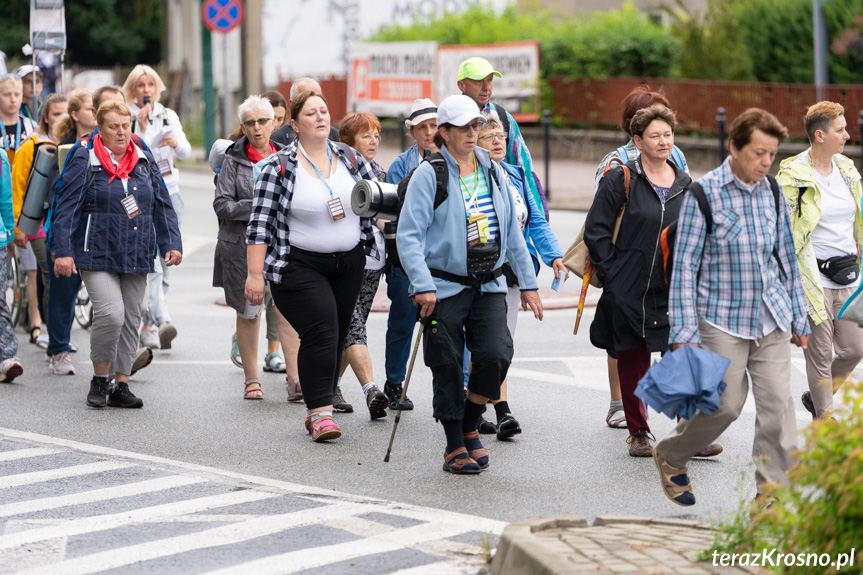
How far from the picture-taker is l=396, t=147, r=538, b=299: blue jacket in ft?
22.9

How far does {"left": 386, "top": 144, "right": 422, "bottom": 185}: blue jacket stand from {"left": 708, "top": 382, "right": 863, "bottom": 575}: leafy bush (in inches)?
181

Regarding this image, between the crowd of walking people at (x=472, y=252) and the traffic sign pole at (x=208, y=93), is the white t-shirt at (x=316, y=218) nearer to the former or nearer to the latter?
the crowd of walking people at (x=472, y=252)

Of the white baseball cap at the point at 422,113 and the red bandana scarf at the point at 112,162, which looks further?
the red bandana scarf at the point at 112,162

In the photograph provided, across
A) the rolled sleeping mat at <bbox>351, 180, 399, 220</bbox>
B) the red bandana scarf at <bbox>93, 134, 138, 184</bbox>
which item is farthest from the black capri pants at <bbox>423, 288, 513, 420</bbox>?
the red bandana scarf at <bbox>93, 134, 138, 184</bbox>

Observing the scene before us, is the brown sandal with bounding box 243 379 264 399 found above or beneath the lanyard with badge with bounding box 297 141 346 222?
beneath

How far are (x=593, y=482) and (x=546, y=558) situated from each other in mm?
1957

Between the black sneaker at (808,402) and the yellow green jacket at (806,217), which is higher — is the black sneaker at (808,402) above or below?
below

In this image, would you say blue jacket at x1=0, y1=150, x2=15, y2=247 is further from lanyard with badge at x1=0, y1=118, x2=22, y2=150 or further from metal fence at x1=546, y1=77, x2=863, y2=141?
metal fence at x1=546, y1=77, x2=863, y2=141

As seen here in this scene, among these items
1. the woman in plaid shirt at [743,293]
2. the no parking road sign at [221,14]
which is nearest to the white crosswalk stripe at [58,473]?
the woman in plaid shirt at [743,293]

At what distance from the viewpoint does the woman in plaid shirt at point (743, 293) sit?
5977 mm

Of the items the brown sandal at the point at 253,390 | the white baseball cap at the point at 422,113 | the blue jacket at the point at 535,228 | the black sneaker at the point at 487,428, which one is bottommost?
the brown sandal at the point at 253,390

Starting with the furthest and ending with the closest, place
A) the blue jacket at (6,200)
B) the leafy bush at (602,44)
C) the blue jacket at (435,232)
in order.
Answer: the leafy bush at (602,44)
the blue jacket at (6,200)
the blue jacket at (435,232)

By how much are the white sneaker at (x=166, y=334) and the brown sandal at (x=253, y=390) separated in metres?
1.93

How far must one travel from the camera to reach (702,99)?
90.5ft
